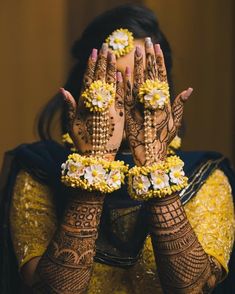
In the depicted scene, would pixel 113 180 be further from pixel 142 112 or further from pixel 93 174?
pixel 142 112

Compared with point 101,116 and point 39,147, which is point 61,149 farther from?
point 101,116

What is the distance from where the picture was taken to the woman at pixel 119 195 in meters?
1.61

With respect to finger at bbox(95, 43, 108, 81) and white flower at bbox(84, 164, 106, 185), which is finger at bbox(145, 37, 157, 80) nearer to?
finger at bbox(95, 43, 108, 81)

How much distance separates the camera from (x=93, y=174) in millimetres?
1584

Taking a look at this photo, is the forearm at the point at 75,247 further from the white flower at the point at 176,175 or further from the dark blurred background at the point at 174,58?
the dark blurred background at the point at 174,58

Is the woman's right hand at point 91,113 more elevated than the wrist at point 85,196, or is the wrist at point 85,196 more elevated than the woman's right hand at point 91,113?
the woman's right hand at point 91,113

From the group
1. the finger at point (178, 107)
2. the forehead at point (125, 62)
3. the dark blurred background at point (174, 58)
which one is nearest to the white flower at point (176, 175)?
the finger at point (178, 107)

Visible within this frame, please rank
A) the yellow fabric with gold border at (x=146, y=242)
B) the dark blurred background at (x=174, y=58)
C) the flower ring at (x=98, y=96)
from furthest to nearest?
1. the dark blurred background at (x=174, y=58)
2. the yellow fabric with gold border at (x=146, y=242)
3. the flower ring at (x=98, y=96)

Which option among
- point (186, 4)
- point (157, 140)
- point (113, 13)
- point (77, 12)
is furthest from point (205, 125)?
point (157, 140)

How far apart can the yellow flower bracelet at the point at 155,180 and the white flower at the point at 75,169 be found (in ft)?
0.34

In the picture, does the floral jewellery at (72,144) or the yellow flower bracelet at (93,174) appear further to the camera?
the floral jewellery at (72,144)

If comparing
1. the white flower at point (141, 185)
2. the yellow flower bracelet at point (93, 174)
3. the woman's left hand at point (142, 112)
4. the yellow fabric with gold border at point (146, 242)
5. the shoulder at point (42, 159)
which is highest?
the woman's left hand at point (142, 112)

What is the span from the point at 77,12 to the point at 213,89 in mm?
583

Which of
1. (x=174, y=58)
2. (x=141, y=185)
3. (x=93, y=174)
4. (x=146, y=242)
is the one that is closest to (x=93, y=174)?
(x=93, y=174)
